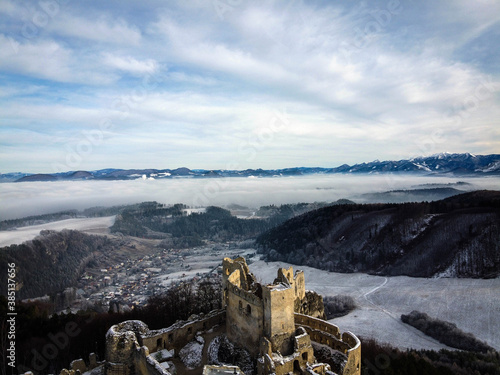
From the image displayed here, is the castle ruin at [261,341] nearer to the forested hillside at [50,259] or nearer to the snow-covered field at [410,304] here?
the snow-covered field at [410,304]

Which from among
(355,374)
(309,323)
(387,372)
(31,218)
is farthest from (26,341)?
(31,218)

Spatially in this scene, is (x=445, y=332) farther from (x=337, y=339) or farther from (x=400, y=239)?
(x=400, y=239)

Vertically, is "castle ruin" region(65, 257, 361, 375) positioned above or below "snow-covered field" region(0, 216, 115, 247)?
above

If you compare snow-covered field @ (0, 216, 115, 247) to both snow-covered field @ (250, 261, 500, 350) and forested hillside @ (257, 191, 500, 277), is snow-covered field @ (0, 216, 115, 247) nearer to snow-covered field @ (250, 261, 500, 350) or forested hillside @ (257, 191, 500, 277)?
snow-covered field @ (250, 261, 500, 350)

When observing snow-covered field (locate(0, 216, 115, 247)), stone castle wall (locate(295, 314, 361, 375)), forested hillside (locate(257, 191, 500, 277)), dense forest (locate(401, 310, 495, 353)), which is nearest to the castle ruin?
stone castle wall (locate(295, 314, 361, 375))

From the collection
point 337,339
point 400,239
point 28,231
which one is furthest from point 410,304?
point 28,231
